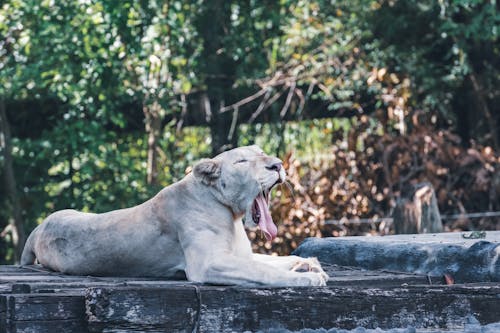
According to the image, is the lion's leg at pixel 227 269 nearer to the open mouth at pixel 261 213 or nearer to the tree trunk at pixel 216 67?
the open mouth at pixel 261 213

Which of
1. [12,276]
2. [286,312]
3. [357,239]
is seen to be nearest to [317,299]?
[286,312]

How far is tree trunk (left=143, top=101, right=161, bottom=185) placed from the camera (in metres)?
10.6

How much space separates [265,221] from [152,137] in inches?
237

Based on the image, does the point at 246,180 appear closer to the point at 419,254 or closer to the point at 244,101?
the point at 419,254

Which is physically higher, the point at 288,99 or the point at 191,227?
the point at 288,99

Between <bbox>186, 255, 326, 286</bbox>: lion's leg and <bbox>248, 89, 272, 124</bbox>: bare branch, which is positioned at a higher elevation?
<bbox>248, 89, 272, 124</bbox>: bare branch

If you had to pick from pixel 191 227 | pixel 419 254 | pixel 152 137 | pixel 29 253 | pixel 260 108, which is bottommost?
pixel 419 254

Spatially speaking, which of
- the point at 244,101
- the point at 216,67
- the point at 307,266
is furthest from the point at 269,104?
the point at 307,266

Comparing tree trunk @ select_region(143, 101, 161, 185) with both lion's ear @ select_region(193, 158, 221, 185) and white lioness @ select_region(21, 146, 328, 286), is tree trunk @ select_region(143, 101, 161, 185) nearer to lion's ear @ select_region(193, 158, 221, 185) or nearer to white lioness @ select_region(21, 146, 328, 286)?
white lioness @ select_region(21, 146, 328, 286)

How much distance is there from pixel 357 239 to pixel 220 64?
501 cm

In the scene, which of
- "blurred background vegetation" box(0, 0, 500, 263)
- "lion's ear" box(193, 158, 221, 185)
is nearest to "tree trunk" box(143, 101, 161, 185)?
"blurred background vegetation" box(0, 0, 500, 263)

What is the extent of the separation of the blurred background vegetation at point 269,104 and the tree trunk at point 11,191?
0.05 ft

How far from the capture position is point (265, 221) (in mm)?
4801

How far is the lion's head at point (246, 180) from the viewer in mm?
4789
